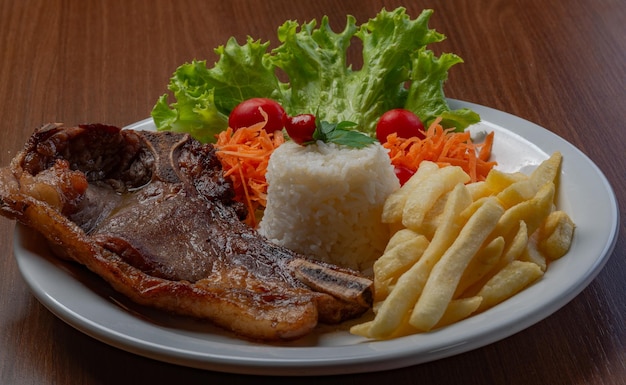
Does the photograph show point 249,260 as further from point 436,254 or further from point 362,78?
point 362,78

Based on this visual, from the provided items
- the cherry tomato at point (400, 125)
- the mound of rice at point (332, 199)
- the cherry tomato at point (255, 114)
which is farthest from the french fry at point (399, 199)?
the cherry tomato at point (255, 114)

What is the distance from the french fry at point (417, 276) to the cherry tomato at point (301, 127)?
80 cm

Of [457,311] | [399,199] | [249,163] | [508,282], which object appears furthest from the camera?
[249,163]

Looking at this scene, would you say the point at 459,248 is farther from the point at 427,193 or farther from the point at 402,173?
the point at 402,173

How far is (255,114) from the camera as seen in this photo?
4355 millimetres

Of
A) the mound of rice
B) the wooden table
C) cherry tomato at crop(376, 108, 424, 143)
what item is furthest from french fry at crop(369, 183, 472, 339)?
cherry tomato at crop(376, 108, 424, 143)

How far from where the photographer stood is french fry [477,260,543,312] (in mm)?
2719

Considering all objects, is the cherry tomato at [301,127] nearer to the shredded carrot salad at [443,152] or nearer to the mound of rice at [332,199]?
the mound of rice at [332,199]

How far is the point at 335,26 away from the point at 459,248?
11.7 feet

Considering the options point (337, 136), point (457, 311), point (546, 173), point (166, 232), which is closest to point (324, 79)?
point (337, 136)

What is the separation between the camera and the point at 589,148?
439 cm

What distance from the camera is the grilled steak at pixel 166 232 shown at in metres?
2.71

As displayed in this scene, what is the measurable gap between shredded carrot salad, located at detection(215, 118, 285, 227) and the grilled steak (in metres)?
0.18

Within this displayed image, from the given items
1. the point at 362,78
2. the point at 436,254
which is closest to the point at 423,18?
the point at 362,78
